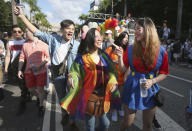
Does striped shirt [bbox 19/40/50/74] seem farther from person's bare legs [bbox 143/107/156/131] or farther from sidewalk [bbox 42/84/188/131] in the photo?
person's bare legs [bbox 143/107/156/131]

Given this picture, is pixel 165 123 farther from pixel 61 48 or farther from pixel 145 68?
pixel 61 48

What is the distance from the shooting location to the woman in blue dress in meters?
2.11

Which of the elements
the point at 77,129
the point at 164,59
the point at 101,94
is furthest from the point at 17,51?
the point at 164,59

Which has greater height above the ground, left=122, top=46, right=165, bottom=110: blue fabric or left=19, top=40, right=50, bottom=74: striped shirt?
left=19, top=40, right=50, bottom=74: striped shirt

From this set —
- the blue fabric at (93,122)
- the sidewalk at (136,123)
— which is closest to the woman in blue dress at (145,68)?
the blue fabric at (93,122)

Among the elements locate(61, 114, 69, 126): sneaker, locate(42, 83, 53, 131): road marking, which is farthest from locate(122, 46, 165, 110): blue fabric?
locate(42, 83, 53, 131): road marking

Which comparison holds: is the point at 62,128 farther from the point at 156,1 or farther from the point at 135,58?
the point at 156,1

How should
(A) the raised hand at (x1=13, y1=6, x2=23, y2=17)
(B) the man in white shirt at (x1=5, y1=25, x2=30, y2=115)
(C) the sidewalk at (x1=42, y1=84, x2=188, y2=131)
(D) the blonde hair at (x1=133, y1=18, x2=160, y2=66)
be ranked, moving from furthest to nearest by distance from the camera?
(B) the man in white shirt at (x1=5, y1=25, x2=30, y2=115) < (C) the sidewalk at (x1=42, y1=84, x2=188, y2=131) < (A) the raised hand at (x1=13, y1=6, x2=23, y2=17) < (D) the blonde hair at (x1=133, y1=18, x2=160, y2=66)

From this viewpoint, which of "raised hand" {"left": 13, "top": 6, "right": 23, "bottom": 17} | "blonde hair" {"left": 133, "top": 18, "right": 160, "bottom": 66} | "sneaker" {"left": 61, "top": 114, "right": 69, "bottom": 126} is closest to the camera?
"blonde hair" {"left": 133, "top": 18, "right": 160, "bottom": 66}

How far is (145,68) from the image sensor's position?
2174 millimetres

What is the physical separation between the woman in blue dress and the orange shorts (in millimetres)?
2183

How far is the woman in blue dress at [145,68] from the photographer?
6.91 feet

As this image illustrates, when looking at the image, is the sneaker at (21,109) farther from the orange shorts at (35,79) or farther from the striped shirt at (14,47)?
the striped shirt at (14,47)

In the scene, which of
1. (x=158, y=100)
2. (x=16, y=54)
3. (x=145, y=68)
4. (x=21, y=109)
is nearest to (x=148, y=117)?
(x=158, y=100)
